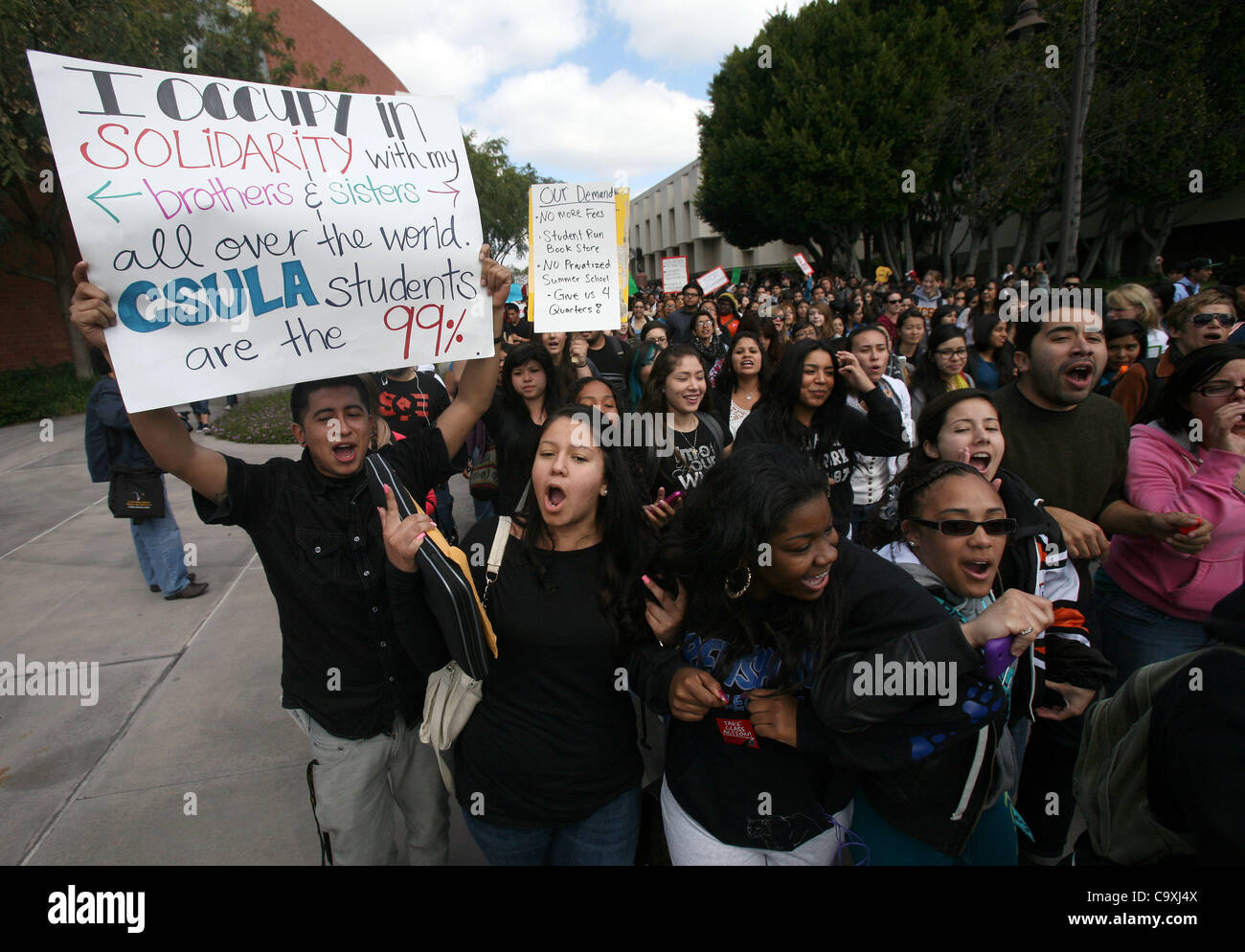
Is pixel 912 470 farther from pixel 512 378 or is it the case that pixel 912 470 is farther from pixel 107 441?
pixel 107 441

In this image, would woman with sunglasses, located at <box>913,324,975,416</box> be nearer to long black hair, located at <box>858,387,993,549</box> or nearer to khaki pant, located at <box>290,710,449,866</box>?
long black hair, located at <box>858,387,993,549</box>

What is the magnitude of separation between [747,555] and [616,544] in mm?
482

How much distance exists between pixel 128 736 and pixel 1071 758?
14.0 ft

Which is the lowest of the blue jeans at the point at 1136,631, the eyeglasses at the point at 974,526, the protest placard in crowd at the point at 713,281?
the blue jeans at the point at 1136,631

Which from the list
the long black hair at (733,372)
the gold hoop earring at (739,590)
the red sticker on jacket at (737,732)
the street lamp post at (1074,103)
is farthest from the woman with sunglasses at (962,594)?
the street lamp post at (1074,103)

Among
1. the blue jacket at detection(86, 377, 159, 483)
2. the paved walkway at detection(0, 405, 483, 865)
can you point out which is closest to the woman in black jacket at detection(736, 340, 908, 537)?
the paved walkway at detection(0, 405, 483, 865)

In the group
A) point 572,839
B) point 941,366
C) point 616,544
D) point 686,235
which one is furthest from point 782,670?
point 686,235

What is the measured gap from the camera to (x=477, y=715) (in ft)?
6.29

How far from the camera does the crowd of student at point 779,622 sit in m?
1.51

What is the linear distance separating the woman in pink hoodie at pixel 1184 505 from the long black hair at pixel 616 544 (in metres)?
1.92

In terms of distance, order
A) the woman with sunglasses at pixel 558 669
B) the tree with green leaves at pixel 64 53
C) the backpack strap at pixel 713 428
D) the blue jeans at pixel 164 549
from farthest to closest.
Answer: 1. the tree with green leaves at pixel 64 53
2. the blue jeans at pixel 164 549
3. the backpack strap at pixel 713 428
4. the woman with sunglasses at pixel 558 669

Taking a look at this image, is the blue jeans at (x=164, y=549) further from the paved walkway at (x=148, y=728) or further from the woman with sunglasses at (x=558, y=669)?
the woman with sunglasses at (x=558, y=669)

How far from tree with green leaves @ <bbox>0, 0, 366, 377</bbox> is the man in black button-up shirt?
13.4 meters

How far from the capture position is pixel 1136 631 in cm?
253
